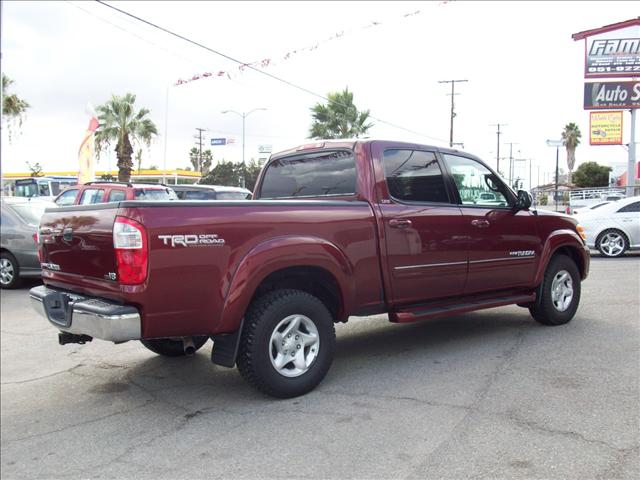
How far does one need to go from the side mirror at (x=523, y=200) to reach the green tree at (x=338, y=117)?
2506 centimetres

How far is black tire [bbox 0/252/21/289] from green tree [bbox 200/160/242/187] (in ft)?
112

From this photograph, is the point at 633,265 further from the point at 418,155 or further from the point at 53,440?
the point at 53,440

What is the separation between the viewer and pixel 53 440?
3.92 meters

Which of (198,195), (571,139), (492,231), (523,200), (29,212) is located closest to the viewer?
(492,231)

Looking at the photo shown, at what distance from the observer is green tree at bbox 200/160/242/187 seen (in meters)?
44.3

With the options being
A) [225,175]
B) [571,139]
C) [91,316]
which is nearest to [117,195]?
[91,316]

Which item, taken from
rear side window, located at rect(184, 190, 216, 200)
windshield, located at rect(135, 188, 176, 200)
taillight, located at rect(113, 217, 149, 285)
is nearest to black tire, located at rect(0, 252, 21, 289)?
windshield, located at rect(135, 188, 176, 200)

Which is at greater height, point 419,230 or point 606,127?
point 606,127

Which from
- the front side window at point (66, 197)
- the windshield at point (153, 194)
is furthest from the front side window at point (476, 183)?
the front side window at point (66, 197)

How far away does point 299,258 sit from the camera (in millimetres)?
4211

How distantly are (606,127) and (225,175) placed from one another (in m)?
35.3

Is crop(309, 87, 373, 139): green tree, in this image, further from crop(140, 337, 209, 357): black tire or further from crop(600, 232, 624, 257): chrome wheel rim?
crop(140, 337, 209, 357): black tire

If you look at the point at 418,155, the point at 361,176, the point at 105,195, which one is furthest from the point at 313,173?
the point at 105,195

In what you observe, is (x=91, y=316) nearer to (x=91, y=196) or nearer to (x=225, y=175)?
(x=91, y=196)
